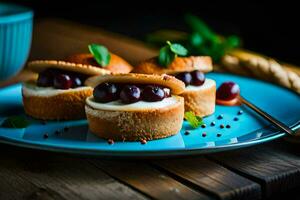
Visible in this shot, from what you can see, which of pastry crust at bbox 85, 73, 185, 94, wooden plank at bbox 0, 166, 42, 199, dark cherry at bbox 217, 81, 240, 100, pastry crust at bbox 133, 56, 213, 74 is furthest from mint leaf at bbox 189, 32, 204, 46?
wooden plank at bbox 0, 166, 42, 199

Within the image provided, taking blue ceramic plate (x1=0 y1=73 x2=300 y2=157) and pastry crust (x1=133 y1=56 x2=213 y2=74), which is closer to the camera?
blue ceramic plate (x1=0 y1=73 x2=300 y2=157)

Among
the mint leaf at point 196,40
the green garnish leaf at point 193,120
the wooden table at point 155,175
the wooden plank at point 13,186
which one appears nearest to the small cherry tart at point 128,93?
the green garnish leaf at point 193,120

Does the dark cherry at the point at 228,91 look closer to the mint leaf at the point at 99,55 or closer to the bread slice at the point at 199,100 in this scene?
the bread slice at the point at 199,100

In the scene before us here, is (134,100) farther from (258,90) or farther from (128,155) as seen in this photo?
(258,90)

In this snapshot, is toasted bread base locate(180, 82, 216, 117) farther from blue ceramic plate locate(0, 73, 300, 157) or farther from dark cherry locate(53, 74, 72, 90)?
dark cherry locate(53, 74, 72, 90)

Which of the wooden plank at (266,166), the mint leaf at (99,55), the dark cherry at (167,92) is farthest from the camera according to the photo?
the mint leaf at (99,55)

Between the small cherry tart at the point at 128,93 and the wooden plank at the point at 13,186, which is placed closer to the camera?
the wooden plank at the point at 13,186

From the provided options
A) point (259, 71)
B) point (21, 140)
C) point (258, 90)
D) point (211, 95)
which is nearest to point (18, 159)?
point (21, 140)
